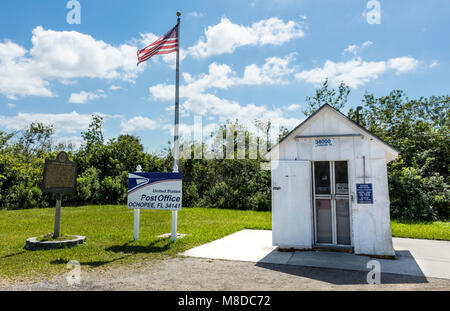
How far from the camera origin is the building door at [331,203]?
7.46 meters

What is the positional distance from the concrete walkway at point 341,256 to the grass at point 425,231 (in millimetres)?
538

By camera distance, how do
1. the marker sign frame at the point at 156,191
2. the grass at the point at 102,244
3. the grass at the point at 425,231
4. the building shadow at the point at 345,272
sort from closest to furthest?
the building shadow at the point at 345,272, the grass at the point at 102,244, the marker sign frame at the point at 156,191, the grass at the point at 425,231

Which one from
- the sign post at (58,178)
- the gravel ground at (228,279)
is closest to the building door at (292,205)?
the gravel ground at (228,279)

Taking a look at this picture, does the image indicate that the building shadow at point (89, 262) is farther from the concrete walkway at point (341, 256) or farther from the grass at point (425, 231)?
the grass at point (425, 231)

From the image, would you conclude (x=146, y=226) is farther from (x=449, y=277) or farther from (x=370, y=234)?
(x=449, y=277)

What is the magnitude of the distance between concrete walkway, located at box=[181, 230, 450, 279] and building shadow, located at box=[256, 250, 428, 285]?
0.02 meters

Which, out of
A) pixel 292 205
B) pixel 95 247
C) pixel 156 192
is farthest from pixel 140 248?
pixel 292 205

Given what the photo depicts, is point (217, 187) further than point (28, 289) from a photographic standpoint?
Yes

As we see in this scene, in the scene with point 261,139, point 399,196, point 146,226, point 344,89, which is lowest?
point 146,226

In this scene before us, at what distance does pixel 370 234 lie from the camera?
266 inches

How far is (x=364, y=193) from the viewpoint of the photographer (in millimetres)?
6824

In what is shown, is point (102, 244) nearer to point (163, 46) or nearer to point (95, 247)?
point (95, 247)
